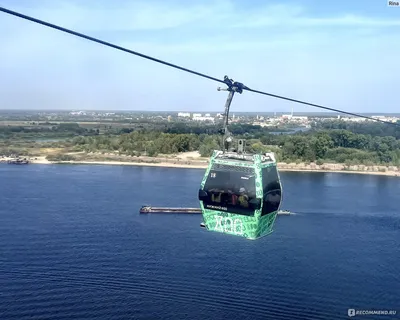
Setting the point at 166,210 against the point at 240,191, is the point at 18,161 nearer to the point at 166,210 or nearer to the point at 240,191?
the point at 166,210

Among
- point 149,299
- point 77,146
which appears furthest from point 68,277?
point 77,146

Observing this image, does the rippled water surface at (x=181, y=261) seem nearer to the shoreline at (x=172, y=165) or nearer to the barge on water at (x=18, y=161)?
the shoreline at (x=172, y=165)

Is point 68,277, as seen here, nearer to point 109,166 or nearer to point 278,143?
point 109,166

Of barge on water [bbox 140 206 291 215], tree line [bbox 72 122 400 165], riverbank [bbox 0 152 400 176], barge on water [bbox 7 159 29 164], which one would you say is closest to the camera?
barge on water [bbox 140 206 291 215]

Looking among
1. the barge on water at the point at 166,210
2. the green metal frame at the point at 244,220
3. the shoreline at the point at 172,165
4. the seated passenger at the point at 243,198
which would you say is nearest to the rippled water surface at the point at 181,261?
the barge on water at the point at 166,210

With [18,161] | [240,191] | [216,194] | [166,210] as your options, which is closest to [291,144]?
[166,210]

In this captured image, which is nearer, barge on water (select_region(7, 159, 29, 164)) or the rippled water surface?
the rippled water surface

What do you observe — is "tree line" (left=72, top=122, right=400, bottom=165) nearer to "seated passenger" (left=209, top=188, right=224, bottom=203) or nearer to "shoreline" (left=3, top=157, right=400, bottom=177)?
"shoreline" (left=3, top=157, right=400, bottom=177)

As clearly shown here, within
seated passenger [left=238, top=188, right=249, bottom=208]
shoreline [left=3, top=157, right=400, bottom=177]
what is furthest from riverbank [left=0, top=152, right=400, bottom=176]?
seated passenger [left=238, top=188, right=249, bottom=208]
